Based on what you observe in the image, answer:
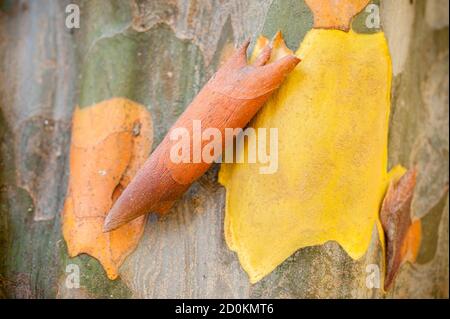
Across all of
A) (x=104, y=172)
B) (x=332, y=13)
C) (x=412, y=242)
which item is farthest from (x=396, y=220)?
(x=104, y=172)

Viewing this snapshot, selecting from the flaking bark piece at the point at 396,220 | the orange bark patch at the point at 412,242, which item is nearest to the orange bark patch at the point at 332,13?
the flaking bark piece at the point at 396,220

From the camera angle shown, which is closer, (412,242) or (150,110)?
(150,110)

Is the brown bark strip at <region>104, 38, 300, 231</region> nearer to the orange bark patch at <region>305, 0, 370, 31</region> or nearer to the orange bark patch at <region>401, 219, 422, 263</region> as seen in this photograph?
the orange bark patch at <region>305, 0, 370, 31</region>

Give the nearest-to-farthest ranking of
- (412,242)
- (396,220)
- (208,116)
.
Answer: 1. (208,116)
2. (396,220)
3. (412,242)

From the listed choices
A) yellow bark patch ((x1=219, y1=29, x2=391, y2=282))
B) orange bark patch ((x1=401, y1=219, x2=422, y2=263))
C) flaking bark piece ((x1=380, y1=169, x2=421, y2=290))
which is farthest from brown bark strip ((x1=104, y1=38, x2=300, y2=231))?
orange bark patch ((x1=401, y1=219, x2=422, y2=263))

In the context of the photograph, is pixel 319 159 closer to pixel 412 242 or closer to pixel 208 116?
pixel 208 116

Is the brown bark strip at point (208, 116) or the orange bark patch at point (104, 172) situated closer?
the brown bark strip at point (208, 116)

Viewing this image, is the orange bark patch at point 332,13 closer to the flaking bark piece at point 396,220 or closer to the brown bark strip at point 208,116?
the brown bark strip at point 208,116
